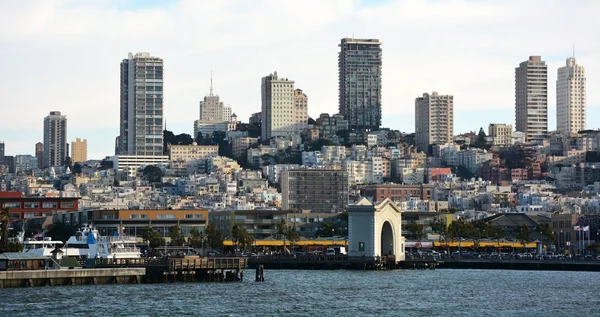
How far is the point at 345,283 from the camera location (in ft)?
342

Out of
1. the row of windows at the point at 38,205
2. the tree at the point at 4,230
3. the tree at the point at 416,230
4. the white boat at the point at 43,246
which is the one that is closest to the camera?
the white boat at the point at 43,246

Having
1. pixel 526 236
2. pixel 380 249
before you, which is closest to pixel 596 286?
pixel 380 249

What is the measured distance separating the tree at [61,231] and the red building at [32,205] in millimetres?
18252

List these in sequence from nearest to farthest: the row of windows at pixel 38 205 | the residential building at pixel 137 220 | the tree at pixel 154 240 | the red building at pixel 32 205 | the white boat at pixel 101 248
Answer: the white boat at pixel 101 248 → the tree at pixel 154 240 → the residential building at pixel 137 220 → the red building at pixel 32 205 → the row of windows at pixel 38 205

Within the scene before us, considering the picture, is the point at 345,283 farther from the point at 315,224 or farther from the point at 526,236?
the point at 315,224

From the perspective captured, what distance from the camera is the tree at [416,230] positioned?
164875mm

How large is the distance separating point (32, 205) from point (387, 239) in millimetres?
71728

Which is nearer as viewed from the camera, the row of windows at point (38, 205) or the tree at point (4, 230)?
the tree at point (4, 230)

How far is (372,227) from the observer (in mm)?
126688

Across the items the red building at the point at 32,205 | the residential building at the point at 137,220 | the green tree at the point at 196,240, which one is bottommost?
the green tree at the point at 196,240

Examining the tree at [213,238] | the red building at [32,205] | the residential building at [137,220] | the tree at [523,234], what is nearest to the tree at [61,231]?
the residential building at [137,220]

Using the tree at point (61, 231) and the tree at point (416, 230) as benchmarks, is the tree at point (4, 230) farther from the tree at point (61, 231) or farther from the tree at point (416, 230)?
the tree at point (416, 230)

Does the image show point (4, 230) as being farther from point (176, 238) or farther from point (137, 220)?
point (137, 220)

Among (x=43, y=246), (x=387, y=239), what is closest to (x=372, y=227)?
(x=387, y=239)
